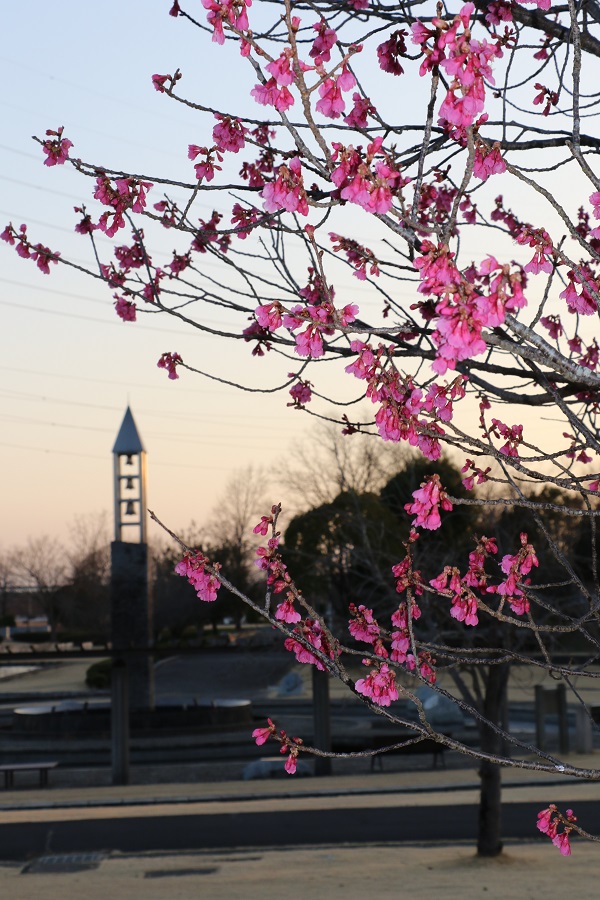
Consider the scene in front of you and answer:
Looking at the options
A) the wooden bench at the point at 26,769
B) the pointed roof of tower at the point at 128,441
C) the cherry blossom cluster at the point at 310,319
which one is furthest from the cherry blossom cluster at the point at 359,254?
the pointed roof of tower at the point at 128,441

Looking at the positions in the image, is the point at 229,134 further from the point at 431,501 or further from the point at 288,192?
the point at 431,501

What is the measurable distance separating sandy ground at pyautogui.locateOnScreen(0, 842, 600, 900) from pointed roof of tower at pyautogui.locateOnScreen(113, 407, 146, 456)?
823 inches

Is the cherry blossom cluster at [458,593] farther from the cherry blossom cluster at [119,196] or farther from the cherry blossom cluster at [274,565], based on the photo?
the cherry blossom cluster at [119,196]

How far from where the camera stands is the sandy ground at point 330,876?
37.9ft

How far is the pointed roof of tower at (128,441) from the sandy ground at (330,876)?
20.9m

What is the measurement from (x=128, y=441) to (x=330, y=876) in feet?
75.9

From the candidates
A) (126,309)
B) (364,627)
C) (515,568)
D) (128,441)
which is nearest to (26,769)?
(128,441)

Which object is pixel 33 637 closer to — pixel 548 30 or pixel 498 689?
pixel 498 689

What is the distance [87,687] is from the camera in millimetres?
42250

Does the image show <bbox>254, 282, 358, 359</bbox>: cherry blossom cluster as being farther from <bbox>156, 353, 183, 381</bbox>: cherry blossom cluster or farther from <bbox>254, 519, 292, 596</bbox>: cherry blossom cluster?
<bbox>156, 353, 183, 381</bbox>: cherry blossom cluster

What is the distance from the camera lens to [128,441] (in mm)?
34375

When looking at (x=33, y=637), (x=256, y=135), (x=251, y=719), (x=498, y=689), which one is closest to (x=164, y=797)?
(x=498, y=689)

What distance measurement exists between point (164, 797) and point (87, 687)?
24.1 m

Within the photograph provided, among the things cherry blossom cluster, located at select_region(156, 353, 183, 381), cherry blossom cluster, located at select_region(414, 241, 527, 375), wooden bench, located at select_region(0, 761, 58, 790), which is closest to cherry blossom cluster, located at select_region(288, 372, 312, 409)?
cherry blossom cluster, located at select_region(156, 353, 183, 381)
